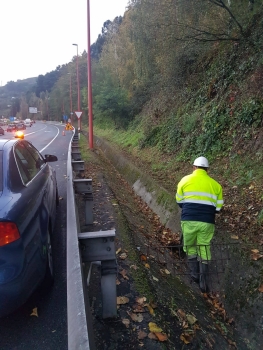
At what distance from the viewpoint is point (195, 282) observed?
16.9ft

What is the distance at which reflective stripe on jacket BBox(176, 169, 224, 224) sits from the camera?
4773mm

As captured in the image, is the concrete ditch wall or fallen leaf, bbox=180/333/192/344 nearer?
fallen leaf, bbox=180/333/192/344

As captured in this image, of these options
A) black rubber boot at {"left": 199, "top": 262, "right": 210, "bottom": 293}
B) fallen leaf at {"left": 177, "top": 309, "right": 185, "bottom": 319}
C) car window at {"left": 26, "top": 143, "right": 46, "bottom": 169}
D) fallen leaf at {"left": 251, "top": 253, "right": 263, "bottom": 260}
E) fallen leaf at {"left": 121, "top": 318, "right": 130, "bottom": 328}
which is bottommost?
black rubber boot at {"left": 199, "top": 262, "right": 210, "bottom": 293}

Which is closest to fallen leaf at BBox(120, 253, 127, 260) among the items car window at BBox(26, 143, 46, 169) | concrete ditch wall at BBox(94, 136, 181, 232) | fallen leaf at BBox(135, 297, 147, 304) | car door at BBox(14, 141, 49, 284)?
fallen leaf at BBox(135, 297, 147, 304)

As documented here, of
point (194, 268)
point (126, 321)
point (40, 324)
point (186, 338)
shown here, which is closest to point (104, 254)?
point (126, 321)

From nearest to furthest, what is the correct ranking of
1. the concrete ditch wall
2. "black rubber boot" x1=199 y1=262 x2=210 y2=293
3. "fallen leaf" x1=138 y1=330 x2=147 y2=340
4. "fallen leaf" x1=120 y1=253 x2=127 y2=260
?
"fallen leaf" x1=138 y1=330 x2=147 y2=340
"fallen leaf" x1=120 y1=253 x2=127 y2=260
"black rubber boot" x1=199 y1=262 x2=210 y2=293
the concrete ditch wall

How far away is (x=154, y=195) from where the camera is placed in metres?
8.84

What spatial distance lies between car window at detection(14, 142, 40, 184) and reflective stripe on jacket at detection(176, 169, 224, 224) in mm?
2291

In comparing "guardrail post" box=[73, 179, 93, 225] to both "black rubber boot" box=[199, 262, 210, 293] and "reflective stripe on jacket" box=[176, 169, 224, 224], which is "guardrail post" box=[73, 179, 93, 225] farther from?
"black rubber boot" box=[199, 262, 210, 293]

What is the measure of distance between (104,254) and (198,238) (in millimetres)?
2374

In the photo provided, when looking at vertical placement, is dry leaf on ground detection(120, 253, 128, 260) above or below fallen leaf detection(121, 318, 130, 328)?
below

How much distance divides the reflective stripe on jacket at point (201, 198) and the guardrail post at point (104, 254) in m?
2.17

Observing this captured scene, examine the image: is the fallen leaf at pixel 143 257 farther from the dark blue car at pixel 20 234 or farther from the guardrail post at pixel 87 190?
the dark blue car at pixel 20 234

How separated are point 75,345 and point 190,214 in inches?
135
